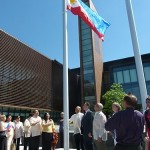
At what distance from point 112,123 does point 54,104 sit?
1480 inches

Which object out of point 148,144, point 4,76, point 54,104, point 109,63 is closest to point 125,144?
point 148,144

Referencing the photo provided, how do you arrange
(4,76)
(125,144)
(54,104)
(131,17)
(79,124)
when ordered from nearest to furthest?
1. (125,144)
2. (131,17)
3. (79,124)
4. (4,76)
5. (54,104)

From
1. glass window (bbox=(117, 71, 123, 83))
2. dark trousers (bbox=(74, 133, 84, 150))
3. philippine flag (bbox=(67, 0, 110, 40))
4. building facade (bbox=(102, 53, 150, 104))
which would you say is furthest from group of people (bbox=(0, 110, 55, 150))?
glass window (bbox=(117, 71, 123, 83))

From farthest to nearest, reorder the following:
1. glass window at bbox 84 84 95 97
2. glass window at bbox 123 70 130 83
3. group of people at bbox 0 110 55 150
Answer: glass window at bbox 123 70 130 83
glass window at bbox 84 84 95 97
group of people at bbox 0 110 55 150

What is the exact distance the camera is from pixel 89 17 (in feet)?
30.7

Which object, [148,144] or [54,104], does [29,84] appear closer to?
[54,104]

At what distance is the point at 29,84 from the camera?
33688 mm

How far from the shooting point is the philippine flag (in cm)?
909

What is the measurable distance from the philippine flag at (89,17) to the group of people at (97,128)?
3.09 meters

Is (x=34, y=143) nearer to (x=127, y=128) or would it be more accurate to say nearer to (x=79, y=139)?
(x=79, y=139)

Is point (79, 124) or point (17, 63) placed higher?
point (17, 63)

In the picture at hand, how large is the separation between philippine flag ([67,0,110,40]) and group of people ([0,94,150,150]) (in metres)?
3.09

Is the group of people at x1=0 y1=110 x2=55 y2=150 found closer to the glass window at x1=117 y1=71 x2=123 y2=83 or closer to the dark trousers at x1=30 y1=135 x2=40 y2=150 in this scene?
the dark trousers at x1=30 y1=135 x2=40 y2=150

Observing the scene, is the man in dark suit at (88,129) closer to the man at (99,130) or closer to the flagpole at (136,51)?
the man at (99,130)
